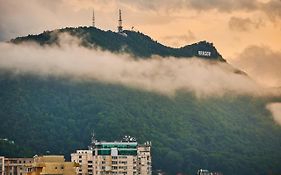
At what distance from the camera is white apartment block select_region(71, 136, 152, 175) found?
184ft

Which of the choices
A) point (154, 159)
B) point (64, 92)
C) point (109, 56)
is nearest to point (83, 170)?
point (154, 159)

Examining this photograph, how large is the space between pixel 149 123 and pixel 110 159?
28178mm

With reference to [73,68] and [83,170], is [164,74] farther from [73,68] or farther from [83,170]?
[83,170]

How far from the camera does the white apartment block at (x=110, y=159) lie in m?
56.1

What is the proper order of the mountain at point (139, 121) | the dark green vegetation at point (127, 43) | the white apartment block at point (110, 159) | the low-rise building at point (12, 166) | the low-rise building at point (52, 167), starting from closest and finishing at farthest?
the low-rise building at point (52, 167) < the white apartment block at point (110, 159) < the low-rise building at point (12, 166) < the mountain at point (139, 121) < the dark green vegetation at point (127, 43)

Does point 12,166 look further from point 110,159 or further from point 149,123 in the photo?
point 149,123

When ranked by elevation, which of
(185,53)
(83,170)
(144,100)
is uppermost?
(185,53)

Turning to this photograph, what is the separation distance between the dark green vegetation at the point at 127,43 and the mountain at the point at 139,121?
0.44 feet

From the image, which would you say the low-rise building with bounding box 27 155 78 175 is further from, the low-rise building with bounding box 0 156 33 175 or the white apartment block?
the low-rise building with bounding box 0 156 33 175

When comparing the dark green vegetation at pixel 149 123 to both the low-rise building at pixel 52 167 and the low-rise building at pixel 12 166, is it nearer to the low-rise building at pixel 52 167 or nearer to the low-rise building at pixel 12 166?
the low-rise building at pixel 12 166

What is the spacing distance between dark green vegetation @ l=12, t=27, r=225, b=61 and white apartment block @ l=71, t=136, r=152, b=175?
3912 cm

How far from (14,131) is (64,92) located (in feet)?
37.7

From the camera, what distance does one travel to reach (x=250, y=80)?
320 feet

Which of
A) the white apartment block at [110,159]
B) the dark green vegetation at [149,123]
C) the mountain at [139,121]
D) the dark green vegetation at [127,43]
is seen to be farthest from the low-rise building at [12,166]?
the dark green vegetation at [127,43]
